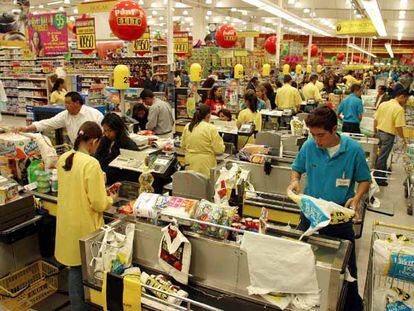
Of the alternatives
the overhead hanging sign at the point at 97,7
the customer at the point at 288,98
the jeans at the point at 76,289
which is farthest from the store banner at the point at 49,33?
the jeans at the point at 76,289

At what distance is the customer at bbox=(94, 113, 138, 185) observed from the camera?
4.09m

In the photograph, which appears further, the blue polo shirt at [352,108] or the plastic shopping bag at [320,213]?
the blue polo shirt at [352,108]

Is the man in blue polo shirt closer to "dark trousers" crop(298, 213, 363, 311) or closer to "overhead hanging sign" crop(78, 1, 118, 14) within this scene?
"dark trousers" crop(298, 213, 363, 311)

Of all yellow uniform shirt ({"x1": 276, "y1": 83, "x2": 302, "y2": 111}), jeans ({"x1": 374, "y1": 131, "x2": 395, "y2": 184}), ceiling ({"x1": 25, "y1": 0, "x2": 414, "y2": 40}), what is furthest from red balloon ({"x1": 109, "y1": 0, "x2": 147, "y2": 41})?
ceiling ({"x1": 25, "y1": 0, "x2": 414, "y2": 40})

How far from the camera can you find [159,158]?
4301 millimetres

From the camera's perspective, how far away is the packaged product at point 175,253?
7.81 ft

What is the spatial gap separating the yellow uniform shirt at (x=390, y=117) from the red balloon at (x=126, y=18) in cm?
495

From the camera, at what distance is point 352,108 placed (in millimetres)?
7926

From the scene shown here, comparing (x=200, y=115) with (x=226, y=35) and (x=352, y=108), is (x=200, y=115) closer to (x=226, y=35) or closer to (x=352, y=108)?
(x=352, y=108)

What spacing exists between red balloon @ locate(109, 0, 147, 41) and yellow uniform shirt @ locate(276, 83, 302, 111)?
3.76m

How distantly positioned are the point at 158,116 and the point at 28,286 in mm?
3700

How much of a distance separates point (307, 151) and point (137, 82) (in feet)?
41.6

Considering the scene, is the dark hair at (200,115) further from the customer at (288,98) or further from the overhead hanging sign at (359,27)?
the overhead hanging sign at (359,27)

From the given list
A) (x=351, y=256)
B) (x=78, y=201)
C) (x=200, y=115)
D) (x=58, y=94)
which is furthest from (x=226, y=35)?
(x=351, y=256)
